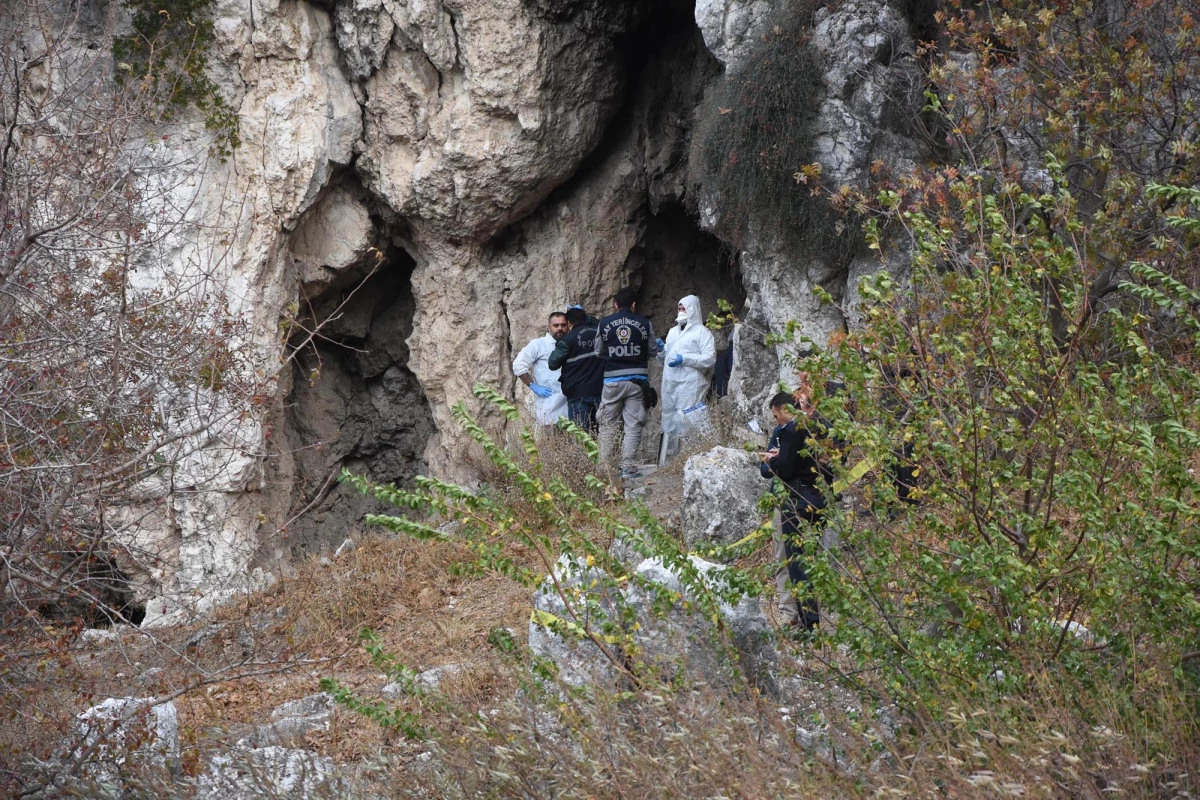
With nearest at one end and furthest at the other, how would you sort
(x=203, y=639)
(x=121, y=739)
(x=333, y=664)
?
(x=121, y=739), (x=333, y=664), (x=203, y=639)

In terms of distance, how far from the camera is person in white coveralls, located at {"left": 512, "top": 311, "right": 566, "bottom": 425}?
33.1 feet

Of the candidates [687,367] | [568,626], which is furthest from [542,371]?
[568,626]

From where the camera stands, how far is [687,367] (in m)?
9.74

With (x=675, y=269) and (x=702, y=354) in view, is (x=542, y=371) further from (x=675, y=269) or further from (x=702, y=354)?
(x=675, y=269)

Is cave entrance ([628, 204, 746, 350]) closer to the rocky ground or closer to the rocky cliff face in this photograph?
the rocky cliff face

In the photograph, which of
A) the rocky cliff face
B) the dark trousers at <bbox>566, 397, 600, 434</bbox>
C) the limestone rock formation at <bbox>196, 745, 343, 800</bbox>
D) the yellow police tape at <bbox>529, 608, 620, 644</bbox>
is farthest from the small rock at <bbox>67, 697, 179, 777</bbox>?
the dark trousers at <bbox>566, 397, 600, 434</bbox>

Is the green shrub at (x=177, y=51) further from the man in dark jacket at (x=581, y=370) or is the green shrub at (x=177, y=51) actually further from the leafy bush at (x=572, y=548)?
the leafy bush at (x=572, y=548)

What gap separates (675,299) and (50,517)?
9.02 meters

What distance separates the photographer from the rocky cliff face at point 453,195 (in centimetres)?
974

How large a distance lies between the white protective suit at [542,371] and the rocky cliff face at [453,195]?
1386mm

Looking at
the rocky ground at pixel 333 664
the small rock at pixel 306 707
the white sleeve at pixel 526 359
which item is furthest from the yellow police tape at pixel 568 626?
the white sleeve at pixel 526 359

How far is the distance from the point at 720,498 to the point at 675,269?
19.0 ft

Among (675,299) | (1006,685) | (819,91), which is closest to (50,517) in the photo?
(1006,685)

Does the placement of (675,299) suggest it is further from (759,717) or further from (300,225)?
(759,717)
